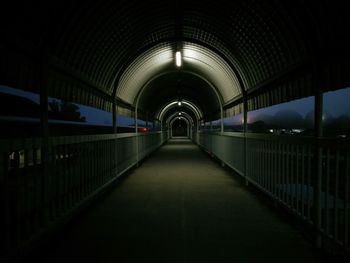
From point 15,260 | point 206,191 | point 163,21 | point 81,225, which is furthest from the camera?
point 163,21

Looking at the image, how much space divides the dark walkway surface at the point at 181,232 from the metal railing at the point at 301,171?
0.41 metres

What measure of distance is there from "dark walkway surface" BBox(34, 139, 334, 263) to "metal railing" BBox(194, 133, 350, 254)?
41cm

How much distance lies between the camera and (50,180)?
4.44m

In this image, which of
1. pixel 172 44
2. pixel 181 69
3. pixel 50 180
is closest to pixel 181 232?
pixel 50 180

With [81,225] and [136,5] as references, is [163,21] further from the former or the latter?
[81,225]

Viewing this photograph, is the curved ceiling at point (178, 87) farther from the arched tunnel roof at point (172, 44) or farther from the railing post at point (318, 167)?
the railing post at point (318, 167)

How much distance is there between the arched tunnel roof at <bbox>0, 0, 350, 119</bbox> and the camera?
4086 mm

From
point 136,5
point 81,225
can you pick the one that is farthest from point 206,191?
point 136,5

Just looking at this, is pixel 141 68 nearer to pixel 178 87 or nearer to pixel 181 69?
pixel 181 69

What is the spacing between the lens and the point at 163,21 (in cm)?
891

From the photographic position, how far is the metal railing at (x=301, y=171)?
11.5 ft

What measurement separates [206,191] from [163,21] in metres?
5.12

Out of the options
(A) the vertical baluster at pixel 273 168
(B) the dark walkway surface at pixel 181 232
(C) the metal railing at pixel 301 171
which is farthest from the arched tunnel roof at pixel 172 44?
(B) the dark walkway surface at pixel 181 232

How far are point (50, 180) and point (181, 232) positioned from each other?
6.97 feet
